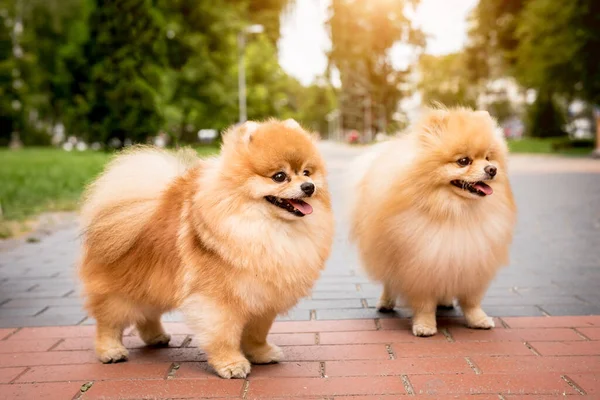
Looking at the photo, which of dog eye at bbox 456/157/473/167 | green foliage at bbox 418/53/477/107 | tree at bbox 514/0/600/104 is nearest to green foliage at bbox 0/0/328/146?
dog eye at bbox 456/157/473/167

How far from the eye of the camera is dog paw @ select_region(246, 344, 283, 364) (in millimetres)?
3277

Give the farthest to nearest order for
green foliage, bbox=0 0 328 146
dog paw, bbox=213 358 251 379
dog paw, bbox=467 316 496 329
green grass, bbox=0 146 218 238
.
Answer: green foliage, bbox=0 0 328 146 → green grass, bbox=0 146 218 238 → dog paw, bbox=467 316 496 329 → dog paw, bbox=213 358 251 379

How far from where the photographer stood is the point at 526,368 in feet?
10.1

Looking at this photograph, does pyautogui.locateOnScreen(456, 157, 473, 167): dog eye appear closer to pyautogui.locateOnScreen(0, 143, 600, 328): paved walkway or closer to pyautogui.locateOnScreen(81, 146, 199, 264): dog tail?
pyautogui.locateOnScreen(0, 143, 600, 328): paved walkway

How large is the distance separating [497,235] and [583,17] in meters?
21.5

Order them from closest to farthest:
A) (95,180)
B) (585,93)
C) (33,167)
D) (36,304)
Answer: (95,180) < (36,304) < (33,167) < (585,93)

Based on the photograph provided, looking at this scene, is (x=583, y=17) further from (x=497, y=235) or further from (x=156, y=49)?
(x=497, y=235)

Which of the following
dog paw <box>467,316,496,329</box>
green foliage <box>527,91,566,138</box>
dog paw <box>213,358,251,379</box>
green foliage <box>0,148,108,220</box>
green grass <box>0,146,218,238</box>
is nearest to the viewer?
dog paw <box>213,358,251,379</box>

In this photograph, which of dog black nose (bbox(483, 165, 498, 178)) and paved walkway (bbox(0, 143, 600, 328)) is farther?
paved walkway (bbox(0, 143, 600, 328))

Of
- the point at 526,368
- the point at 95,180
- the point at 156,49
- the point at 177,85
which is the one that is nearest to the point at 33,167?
the point at 156,49

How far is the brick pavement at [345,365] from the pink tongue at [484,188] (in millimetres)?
911

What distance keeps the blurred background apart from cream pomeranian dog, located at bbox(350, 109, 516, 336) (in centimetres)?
181

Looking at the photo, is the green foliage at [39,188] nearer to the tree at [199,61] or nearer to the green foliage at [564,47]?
the tree at [199,61]

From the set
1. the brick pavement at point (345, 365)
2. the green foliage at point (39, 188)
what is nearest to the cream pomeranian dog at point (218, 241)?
the brick pavement at point (345, 365)
